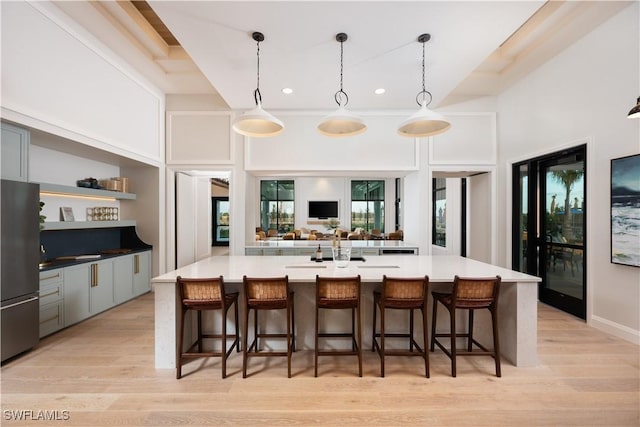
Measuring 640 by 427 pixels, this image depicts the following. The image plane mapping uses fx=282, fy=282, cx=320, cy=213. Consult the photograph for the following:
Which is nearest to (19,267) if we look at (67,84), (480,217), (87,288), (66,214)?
(87,288)

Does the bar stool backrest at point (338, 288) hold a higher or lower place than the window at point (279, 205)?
lower

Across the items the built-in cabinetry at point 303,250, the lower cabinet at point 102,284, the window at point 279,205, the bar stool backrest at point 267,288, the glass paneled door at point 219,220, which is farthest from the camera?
the glass paneled door at point 219,220

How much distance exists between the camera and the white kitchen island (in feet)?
7.86

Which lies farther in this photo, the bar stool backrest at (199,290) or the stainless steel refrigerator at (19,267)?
the stainless steel refrigerator at (19,267)

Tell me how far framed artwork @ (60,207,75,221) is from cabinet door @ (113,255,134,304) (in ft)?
2.56

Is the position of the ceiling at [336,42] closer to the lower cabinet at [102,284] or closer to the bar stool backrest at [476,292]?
the bar stool backrest at [476,292]

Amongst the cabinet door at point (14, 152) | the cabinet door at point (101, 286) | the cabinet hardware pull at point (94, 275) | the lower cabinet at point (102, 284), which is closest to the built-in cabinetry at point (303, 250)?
the lower cabinet at point (102, 284)

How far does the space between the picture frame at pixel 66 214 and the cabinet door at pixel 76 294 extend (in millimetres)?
783

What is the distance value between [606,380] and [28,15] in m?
6.02

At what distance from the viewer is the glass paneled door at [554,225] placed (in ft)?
11.9

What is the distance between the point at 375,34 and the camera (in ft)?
9.27

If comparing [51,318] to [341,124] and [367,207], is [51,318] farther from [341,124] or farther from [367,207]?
[367,207]

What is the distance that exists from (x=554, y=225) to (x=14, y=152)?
6342mm

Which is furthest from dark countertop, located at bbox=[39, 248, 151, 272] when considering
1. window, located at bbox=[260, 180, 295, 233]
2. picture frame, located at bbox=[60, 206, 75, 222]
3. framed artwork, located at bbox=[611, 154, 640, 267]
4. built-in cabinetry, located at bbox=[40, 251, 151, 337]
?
window, located at bbox=[260, 180, 295, 233]
